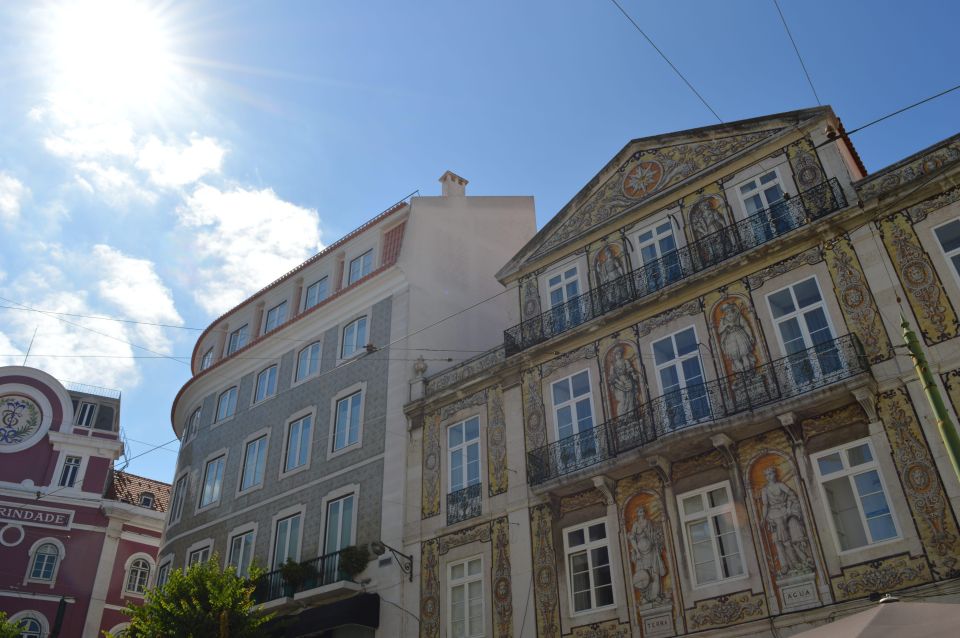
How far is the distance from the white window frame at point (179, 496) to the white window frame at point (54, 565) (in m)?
8.97

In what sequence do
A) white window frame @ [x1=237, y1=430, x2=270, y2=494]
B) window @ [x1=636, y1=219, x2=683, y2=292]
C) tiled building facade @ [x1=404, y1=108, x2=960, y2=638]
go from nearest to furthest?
tiled building facade @ [x1=404, y1=108, x2=960, y2=638]
window @ [x1=636, y1=219, x2=683, y2=292]
white window frame @ [x1=237, y1=430, x2=270, y2=494]

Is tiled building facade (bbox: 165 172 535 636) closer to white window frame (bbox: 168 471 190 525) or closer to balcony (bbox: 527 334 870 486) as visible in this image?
white window frame (bbox: 168 471 190 525)

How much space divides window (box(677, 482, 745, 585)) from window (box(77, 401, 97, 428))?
33460 mm

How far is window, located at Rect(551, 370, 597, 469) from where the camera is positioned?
18203 millimetres

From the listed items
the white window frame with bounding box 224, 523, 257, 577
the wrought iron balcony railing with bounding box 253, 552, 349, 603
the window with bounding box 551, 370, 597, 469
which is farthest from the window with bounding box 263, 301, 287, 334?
the window with bounding box 551, 370, 597, 469

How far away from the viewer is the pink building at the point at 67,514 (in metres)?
34.8

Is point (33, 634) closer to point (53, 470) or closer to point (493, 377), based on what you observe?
point (53, 470)

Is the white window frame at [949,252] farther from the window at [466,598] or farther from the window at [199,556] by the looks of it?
the window at [199,556]

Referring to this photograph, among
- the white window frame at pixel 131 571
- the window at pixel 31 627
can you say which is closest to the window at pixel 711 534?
the white window frame at pixel 131 571

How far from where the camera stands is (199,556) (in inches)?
1078

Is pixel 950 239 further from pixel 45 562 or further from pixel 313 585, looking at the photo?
pixel 45 562

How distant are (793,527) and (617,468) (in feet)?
12.3

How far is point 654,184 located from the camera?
798 inches

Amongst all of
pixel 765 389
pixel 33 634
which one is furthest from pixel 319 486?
pixel 33 634
